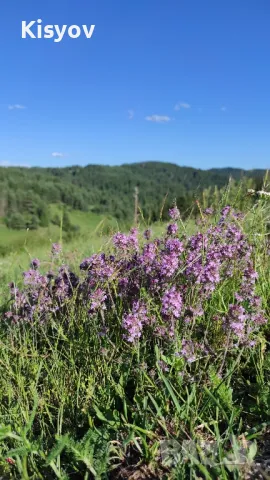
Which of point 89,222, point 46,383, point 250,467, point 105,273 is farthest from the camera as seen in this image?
point 89,222

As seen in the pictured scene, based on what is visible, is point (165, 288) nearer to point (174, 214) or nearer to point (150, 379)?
point (150, 379)

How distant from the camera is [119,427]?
2.24 meters

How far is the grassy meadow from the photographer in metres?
2.01

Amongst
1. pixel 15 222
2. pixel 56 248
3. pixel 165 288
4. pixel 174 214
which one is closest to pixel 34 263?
pixel 56 248

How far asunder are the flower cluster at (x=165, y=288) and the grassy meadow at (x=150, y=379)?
0.03 ft

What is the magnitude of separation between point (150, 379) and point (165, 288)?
55 centimetres

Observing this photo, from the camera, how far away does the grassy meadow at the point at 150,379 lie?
2010mm

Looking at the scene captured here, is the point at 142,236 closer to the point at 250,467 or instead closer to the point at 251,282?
the point at 251,282

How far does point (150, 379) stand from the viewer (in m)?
2.42

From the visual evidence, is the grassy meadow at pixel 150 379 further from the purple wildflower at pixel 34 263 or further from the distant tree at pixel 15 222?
the distant tree at pixel 15 222

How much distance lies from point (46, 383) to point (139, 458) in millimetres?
832

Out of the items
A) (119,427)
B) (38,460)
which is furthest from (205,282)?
(38,460)

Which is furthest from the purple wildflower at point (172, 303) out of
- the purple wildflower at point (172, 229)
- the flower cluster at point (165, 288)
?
the purple wildflower at point (172, 229)

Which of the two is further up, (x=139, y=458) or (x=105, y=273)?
(x=105, y=273)
